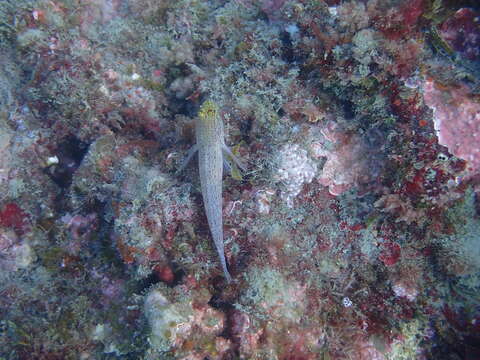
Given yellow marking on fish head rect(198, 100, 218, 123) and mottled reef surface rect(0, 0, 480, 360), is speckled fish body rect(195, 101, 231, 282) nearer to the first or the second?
yellow marking on fish head rect(198, 100, 218, 123)

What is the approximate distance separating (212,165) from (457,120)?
318cm

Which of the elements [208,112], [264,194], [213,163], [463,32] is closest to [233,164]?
[213,163]

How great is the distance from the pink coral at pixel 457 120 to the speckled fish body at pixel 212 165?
2.83m

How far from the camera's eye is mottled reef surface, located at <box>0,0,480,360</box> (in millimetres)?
3727

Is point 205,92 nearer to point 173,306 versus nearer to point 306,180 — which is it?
point 306,180

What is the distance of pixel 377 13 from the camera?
3.74 meters

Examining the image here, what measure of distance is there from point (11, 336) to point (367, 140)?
6289 millimetres

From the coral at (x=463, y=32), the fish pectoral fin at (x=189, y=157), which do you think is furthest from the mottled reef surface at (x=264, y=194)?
the fish pectoral fin at (x=189, y=157)

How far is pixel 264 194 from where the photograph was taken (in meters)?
4.30

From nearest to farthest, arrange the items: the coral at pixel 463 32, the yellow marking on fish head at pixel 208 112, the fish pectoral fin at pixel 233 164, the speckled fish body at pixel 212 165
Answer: the coral at pixel 463 32, the speckled fish body at pixel 212 165, the yellow marking on fish head at pixel 208 112, the fish pectoral fin at pixel 233 164

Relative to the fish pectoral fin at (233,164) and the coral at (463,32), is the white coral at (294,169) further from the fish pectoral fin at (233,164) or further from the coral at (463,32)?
the coral at (463,32)

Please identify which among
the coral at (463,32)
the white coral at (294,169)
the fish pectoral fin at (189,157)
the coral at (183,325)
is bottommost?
the coral at (183,325)

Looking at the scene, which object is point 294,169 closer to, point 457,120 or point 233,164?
point 233,164

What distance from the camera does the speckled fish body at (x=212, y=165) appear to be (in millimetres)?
4211
